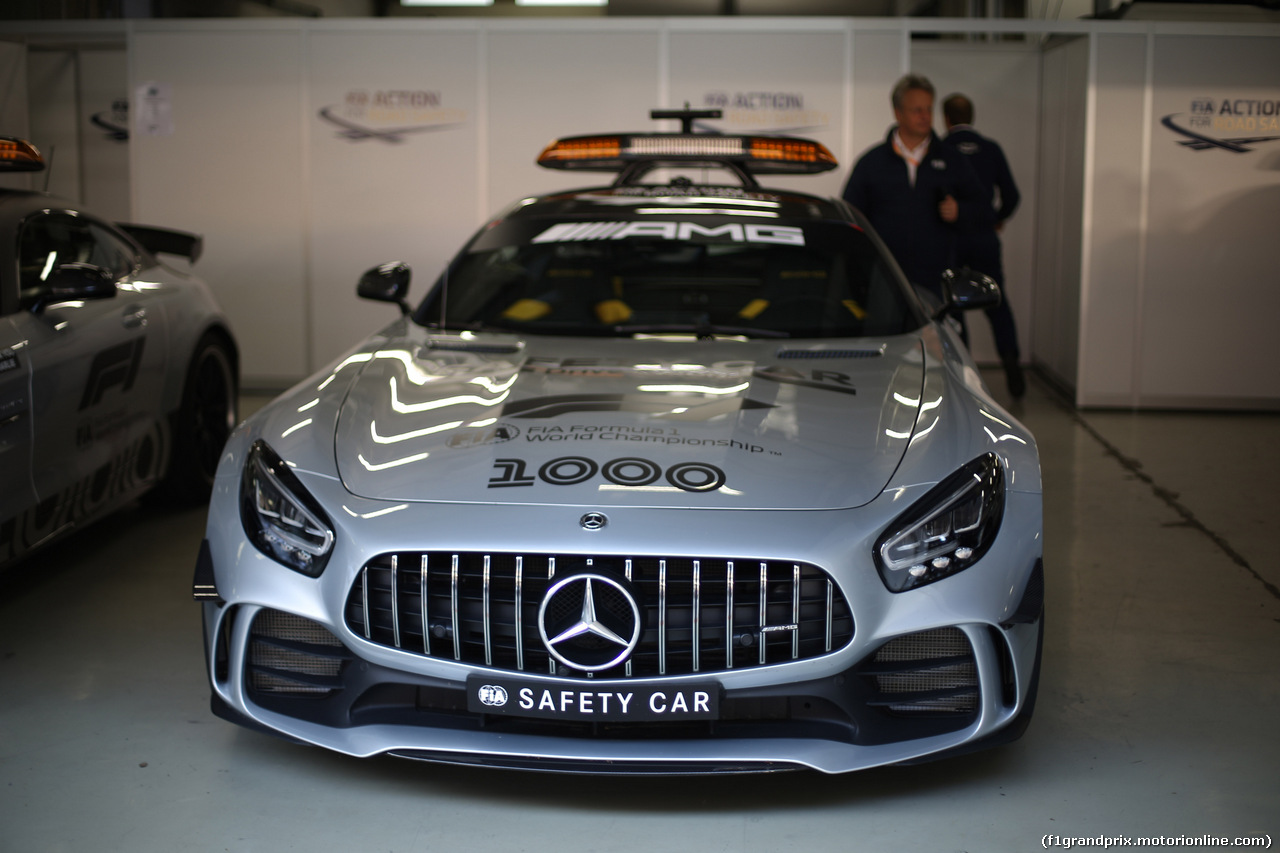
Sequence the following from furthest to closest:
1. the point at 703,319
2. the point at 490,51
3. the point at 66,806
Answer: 1. the point at 490,51
2. the point at 703,319
3. the point at 66,806

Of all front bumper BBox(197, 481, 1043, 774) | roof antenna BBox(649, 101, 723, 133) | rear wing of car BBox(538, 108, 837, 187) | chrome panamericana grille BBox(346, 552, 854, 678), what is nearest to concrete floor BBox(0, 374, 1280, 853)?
front bumper BBox(197, 481, 1043, 774)

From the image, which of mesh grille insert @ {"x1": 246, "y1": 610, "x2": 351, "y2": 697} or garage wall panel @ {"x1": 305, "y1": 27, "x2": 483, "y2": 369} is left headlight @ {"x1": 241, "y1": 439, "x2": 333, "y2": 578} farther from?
garage wall panel @ {"x1": 305, "y1": 27, "x2": 483, "y2": 369}

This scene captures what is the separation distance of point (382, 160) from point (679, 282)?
433cm

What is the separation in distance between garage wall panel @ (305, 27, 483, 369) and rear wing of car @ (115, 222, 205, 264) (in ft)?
8.27

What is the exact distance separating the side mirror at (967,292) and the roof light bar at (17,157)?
2624mm

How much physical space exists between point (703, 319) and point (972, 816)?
150cm

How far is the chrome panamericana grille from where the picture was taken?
212 centimetres

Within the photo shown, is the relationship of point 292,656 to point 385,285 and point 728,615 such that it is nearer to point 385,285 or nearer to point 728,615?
point 728,615

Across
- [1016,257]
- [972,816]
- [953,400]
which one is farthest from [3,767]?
[1016,257]

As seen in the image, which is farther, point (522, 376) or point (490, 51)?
point (490, 51)

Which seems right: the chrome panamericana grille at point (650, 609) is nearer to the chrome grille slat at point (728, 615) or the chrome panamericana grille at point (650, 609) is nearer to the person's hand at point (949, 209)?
the chrome grille slat at point (728, 615)

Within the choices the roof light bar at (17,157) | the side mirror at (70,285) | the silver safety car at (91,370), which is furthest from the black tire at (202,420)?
the roof light bar at (17,157)

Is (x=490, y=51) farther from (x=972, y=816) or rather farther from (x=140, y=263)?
(x=972, y=816)

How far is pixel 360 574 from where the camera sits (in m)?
2.17
